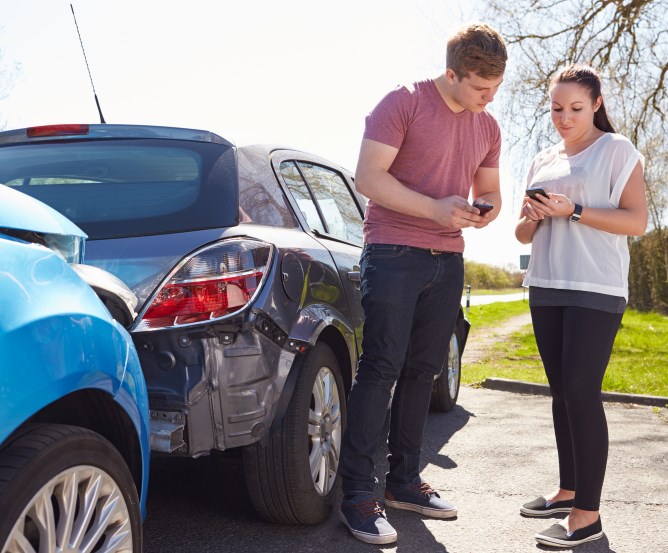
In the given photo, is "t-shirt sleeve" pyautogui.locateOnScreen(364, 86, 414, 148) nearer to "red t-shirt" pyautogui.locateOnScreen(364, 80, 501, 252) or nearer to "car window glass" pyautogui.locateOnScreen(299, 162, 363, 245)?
"red t-shirt" pyautogui.locateOnScreen(364, 80, 501, 252)

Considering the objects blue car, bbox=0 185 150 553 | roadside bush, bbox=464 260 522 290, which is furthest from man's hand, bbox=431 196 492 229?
roadside bush, bbox=464 260 522 290

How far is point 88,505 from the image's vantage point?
2084 mm

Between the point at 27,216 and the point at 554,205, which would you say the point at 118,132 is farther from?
the point at 554,205

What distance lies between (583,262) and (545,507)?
1165mm

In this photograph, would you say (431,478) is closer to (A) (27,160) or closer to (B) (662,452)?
(B) (662,452)

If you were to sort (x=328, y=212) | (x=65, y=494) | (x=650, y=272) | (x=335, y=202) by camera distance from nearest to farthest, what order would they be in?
(x=65, y=494), (x=328, y=212), (x=335, y=202), (x=650, y=272)

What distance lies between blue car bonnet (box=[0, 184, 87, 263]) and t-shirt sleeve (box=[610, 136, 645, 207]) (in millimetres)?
2204

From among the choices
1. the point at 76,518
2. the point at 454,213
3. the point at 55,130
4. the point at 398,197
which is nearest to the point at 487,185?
the point at 454,213

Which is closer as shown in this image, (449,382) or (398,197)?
(398,197)

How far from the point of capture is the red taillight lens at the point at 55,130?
344 cm

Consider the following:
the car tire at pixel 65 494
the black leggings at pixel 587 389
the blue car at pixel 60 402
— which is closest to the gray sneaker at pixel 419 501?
the black leggings at pixel 587 389

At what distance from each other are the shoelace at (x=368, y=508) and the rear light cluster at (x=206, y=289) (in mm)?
1063

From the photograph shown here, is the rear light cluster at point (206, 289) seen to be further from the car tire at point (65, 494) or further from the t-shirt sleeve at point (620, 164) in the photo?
the t-shirt sleeve at point (620, 164)

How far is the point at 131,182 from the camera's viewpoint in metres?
3.27
